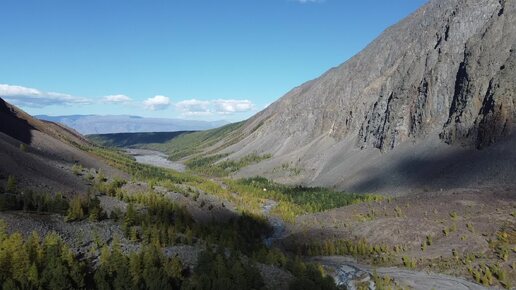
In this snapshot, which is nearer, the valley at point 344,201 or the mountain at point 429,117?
the valley at point 344,201

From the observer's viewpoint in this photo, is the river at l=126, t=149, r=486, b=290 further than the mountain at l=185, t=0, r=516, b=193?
No

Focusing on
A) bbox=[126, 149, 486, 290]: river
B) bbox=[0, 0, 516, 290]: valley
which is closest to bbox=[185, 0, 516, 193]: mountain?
bbox=[0, 0, 516, 290]: valley

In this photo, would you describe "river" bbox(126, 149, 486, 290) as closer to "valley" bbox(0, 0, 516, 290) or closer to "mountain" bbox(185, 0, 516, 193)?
"valley" bbox(0, 0, 516, 290)

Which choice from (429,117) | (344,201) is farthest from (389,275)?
(429,117)

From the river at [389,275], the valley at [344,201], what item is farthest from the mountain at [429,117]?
the river at [389,275]

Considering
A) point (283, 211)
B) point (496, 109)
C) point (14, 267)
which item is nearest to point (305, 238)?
point (283, 211)

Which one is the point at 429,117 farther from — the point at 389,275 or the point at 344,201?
the point at 389,275

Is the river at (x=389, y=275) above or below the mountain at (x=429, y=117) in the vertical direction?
below

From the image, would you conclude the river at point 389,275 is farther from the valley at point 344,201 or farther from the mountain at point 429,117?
the mountain at point 429,117

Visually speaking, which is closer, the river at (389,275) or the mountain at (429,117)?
the river at (389,275)
